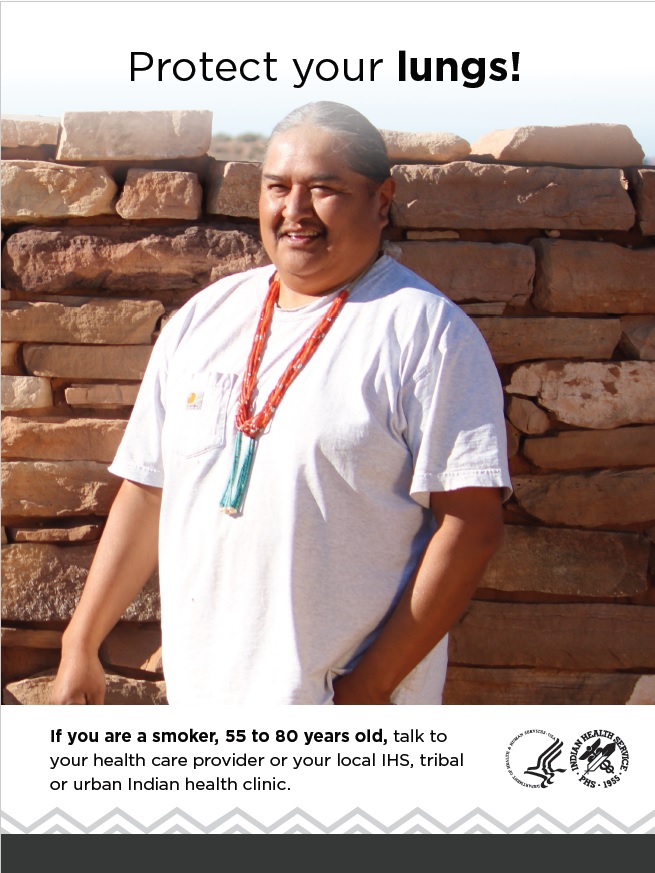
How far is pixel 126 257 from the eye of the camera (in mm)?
2994

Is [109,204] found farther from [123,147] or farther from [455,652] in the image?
[455,652]

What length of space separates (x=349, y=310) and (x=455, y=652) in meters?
1.34

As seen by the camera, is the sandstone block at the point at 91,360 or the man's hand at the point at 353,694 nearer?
the man's hand at the point at 353,694

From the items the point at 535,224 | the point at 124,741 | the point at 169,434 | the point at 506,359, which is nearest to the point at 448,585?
the point at 169,434

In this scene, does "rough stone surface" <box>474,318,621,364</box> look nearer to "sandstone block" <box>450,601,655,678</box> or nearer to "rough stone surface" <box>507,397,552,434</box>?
"rough stone surface" <box>507,397,552,434</box>

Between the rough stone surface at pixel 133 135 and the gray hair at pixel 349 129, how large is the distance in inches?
30.7

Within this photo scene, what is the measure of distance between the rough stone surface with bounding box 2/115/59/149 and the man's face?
1047 millimetres

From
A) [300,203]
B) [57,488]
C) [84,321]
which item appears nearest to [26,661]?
[57,488]

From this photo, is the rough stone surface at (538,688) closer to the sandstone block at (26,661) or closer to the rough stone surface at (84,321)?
the sandstone block at (26,661)

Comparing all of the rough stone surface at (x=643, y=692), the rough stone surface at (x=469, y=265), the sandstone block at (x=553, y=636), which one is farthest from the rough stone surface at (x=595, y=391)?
the rough stone surface at (x=643, y=692)

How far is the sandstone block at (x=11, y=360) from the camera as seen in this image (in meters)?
3.04

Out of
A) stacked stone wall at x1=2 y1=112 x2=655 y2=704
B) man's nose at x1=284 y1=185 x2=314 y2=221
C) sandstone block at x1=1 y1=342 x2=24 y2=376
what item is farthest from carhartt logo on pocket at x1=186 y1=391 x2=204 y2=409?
sandstone block at x1=1 y1=342 x2=24 y2=376

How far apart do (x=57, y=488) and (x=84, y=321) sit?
0.51 metres

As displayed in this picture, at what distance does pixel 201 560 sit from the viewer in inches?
87.1
